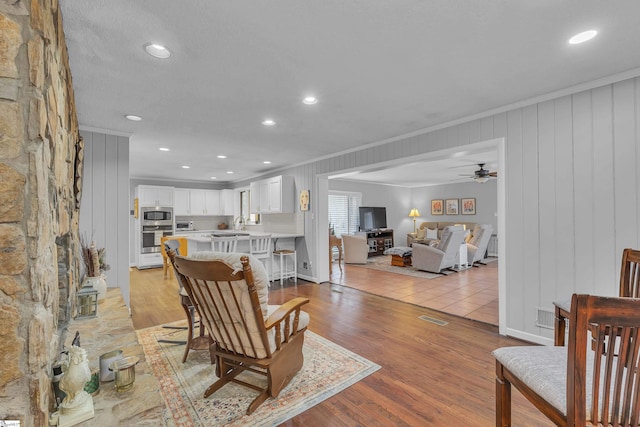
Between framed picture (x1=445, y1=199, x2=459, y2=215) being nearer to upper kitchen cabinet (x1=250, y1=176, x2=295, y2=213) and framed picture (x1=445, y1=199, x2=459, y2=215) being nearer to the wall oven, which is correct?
upper kitchen cabinet (x1=250, y1=176, x2=295, y2=213)

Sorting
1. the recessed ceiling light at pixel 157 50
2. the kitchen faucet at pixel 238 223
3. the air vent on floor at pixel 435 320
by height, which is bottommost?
the air vent on floor at pixel 435 320

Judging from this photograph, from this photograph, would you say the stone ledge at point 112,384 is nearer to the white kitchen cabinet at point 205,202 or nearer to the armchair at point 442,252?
the armchair at point 442,252

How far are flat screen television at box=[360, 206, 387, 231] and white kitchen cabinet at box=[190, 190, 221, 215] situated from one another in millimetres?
4589

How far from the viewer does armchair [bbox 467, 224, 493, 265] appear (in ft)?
24.2

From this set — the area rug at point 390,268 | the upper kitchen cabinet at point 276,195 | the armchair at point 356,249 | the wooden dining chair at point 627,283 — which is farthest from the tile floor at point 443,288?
the upper kitchen cabinet at point 276,195

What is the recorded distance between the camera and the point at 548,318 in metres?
2.90

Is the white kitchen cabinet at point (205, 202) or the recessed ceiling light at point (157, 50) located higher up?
the recessed ceiling light at point (157, 50)

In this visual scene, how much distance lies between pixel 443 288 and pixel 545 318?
7.84ft

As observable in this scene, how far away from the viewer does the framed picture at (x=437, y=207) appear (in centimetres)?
1039

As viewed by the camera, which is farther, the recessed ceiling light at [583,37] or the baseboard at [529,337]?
the baseboard at [529,337]

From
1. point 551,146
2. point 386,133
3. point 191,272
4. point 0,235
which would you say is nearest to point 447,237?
point 386,133

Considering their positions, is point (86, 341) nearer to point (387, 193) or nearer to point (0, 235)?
point (0, 235)

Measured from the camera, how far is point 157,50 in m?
2.06

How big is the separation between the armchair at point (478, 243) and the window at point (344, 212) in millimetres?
3387
